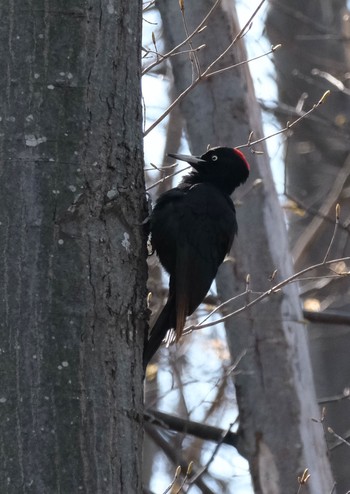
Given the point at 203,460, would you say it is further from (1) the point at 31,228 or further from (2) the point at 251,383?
(1) the point at 31,228

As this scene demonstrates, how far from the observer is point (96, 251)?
9.21 feet

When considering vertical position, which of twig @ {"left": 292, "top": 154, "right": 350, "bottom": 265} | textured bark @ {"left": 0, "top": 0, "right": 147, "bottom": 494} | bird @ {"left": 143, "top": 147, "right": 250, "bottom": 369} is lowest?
textured bark @ {"left": 0, "top": 0, "right": 147, "bottom": 494}

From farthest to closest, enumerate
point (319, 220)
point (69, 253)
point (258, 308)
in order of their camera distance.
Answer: point (319, 220) → point (258, 308) → point (69, 253)

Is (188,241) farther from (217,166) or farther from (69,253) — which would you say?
(69,253)

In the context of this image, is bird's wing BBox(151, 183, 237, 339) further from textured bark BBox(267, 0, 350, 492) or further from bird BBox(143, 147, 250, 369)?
textured bark BBox(267, 0, 350, 492)

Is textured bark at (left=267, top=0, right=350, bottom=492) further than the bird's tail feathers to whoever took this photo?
Yes

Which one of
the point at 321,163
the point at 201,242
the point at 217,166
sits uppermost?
the point at 321,163

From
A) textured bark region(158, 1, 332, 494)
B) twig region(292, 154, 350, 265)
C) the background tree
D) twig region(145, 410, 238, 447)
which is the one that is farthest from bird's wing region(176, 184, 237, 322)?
twig region(292, 154, 350, 265)

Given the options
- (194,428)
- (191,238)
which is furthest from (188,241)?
(194,428)

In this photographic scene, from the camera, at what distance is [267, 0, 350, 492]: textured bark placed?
272 inches

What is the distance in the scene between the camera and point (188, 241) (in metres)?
4.36

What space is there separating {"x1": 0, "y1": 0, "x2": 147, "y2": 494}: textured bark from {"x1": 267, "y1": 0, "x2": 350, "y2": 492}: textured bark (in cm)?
344

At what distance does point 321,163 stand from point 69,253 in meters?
5.63

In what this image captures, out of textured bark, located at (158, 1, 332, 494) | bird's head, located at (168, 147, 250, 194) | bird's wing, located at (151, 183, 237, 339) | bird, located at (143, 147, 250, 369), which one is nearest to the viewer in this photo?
bird, located at (143, 147, 250, 369)
